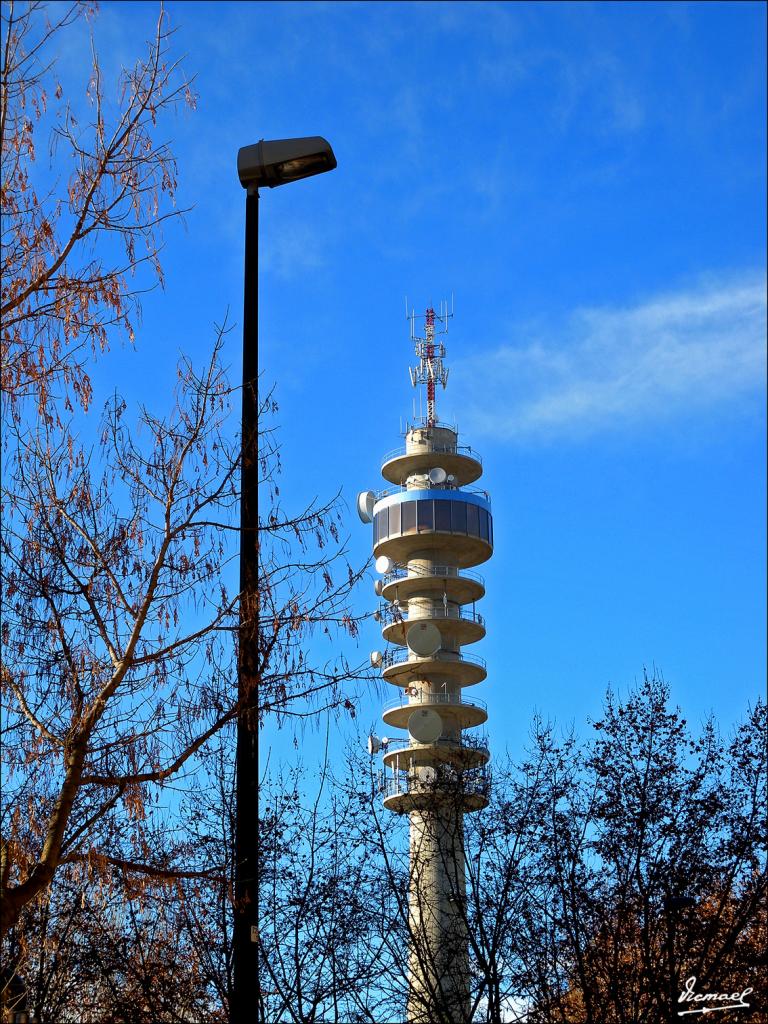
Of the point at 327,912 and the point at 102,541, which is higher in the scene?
the point at 102,541

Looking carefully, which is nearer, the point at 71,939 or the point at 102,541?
the point at 102,541

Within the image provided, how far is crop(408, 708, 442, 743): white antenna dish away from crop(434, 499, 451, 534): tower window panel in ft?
28.3

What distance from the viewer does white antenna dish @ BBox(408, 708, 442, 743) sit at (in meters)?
51.5

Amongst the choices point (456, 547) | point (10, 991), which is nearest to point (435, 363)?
point (456, 547)

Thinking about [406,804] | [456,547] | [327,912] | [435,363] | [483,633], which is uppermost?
Answer: [435,363]

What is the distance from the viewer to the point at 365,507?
58.4m

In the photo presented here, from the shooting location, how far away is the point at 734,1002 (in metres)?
18.2

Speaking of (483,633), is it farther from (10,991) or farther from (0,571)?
(0,571)

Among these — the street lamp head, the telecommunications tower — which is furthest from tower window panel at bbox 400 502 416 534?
the street lamp head

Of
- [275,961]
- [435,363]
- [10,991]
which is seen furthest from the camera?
[435,363]

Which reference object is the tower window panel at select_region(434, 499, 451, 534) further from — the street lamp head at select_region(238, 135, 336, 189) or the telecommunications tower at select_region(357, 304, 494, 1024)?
the street lamp head at select_region(238, 135, 336, 189)

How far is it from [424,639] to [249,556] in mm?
37340

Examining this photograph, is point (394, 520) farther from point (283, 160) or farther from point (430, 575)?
point (283, 160)

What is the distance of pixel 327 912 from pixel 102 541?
10732 millimetres
